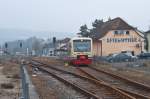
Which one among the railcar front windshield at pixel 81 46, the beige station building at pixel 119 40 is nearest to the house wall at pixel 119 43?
the beige station building at pixel 119 40

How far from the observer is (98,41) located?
9800cm

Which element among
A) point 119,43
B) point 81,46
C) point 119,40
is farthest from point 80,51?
point 119,43

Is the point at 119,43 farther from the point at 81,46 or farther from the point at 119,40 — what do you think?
the point at 81,46

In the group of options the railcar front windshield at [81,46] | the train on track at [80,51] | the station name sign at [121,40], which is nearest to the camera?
the train on track at [80,51]

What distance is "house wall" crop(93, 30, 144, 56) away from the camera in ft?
317

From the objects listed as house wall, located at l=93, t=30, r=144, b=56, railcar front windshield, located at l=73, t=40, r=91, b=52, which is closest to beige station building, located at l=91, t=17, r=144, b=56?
house wall, located at l=93, t=30, r=144, b=56

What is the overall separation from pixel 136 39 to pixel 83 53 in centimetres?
4534

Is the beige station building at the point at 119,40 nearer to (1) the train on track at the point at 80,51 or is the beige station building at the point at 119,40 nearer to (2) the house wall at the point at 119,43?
(2) the house wall at the point at 119,43

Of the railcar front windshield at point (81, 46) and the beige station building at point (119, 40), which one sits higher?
the beige station building at point (119, 40)

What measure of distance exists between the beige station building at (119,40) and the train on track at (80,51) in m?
43.3

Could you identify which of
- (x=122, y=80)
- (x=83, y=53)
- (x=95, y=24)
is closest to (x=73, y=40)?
(x=83, y=53)

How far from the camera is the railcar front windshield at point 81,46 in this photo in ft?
172

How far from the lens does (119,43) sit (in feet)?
320

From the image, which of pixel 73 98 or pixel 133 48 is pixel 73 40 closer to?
pixel 73 98
